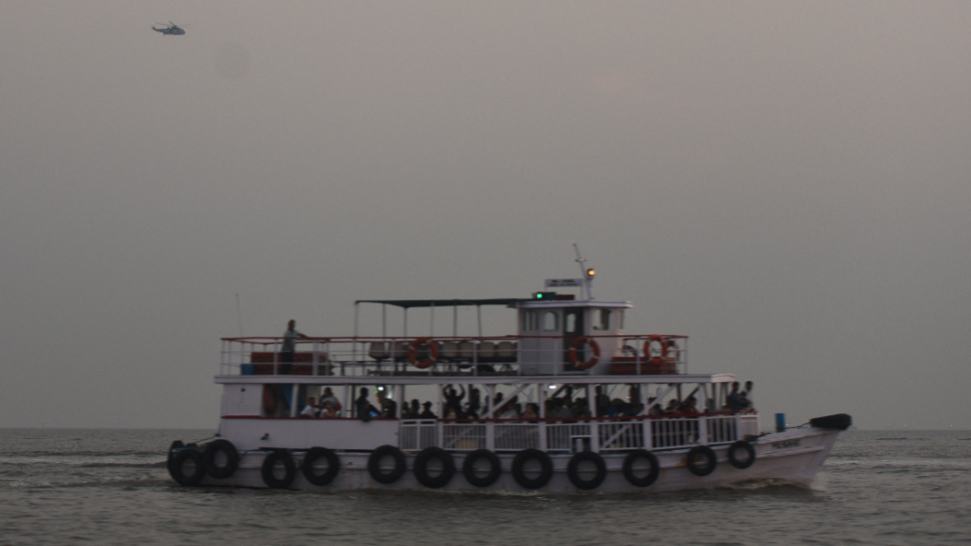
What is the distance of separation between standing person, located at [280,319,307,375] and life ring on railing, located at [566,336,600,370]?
681 centimetres

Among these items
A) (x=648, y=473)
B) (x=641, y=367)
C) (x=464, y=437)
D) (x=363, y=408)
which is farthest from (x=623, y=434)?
(x=363, y=408)

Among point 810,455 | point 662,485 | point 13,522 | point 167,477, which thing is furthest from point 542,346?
point 167,477

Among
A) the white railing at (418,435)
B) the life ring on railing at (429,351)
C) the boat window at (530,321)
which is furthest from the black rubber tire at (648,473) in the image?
the life ring on railing at (429,351)

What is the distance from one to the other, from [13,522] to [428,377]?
9643 millimetres

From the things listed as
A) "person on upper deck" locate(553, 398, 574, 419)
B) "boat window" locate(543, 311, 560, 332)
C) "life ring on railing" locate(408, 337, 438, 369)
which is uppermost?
"boat window" locate(543, 311, 560, 332)

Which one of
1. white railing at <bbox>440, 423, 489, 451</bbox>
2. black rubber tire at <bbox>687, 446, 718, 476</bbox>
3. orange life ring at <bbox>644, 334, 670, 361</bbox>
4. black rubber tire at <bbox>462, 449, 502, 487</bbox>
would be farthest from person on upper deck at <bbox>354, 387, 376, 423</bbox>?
black rubber tire at <bbox>687, 446, 718, 476</bbox>

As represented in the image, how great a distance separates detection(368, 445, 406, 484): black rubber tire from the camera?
2353cm

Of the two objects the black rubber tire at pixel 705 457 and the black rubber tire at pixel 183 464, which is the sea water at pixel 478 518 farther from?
the black rubber tire at pixel 705 457

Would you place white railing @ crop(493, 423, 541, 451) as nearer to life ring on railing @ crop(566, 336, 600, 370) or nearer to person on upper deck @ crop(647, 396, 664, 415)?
life ring on railing @ crop(566, 336, 600, 370)

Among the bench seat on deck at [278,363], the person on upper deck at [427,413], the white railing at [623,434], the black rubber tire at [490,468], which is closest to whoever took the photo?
the black rubber tire at [490,468]

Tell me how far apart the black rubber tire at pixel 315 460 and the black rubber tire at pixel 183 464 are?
8.74ft

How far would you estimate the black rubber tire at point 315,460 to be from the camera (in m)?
24.0

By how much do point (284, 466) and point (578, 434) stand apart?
6.96m

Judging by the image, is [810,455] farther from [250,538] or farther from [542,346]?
[250,538]
